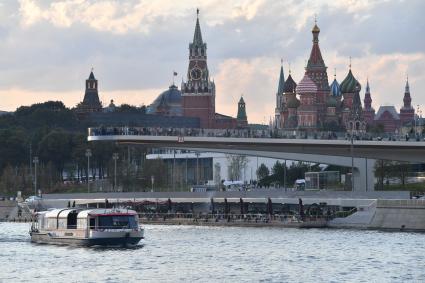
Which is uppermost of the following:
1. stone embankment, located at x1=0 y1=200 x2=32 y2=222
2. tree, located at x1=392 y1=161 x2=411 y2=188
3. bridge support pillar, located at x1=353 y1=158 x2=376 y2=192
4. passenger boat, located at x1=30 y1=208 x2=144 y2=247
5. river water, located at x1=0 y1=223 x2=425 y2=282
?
tree, located at x1=392 y1=161 x2=411 y2=188

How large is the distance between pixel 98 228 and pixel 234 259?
54.9 ft

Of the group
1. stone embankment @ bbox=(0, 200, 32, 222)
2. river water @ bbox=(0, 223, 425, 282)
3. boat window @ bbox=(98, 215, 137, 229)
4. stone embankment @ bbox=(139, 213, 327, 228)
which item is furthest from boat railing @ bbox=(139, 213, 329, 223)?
boat window @ bbox=(98, 215, 137, 229)

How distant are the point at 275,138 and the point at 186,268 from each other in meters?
53.5

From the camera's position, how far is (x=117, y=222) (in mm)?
107812

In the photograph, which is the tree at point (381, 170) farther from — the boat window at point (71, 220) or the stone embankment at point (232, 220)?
the boat window at point (71, 220)

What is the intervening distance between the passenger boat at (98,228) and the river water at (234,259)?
5.01ft

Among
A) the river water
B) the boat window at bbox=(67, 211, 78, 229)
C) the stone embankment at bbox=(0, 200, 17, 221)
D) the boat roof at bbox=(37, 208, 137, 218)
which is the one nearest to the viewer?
the river water

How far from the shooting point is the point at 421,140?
13762cm

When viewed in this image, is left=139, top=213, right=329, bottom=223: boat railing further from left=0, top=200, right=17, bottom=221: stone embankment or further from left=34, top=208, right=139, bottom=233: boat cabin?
left=34, top=208, right=139, bottom=233: boat cabin

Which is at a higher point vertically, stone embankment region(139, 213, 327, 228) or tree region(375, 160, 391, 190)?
tree region(375, 160, 391, 190)

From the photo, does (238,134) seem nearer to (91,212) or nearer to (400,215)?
(400,215)

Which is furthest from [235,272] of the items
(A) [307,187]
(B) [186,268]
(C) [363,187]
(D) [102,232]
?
(A) [307,187]

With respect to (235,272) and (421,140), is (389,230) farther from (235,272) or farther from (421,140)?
(235,272)

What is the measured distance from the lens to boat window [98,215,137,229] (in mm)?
107312
